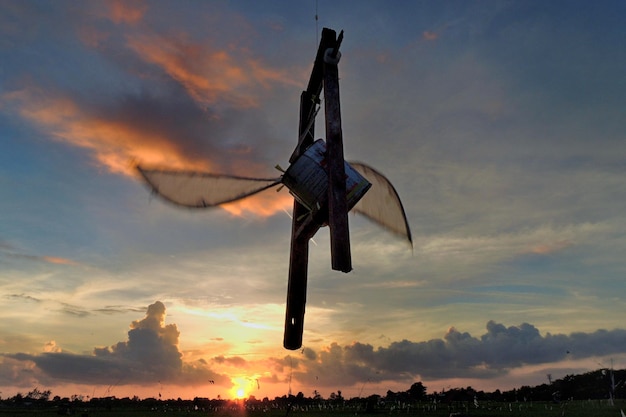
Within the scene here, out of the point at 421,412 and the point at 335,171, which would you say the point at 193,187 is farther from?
the point at 421,412

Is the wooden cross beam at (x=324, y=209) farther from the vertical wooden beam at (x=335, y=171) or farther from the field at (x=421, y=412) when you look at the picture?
the field at (x=421, y=412)

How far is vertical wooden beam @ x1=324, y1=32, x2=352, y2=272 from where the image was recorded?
4727 mm

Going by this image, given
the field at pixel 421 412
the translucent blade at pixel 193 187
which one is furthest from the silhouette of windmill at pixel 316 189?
the field at pixel 421 412

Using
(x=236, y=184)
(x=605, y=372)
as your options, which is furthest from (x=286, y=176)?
(x=605, y=372)

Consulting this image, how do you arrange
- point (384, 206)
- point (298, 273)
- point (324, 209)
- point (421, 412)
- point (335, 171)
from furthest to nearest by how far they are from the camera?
1. point (421, 412)
2. point (384, 206)
3. point (298, 273)
4. point (324, 209)
5. point (335, 171)

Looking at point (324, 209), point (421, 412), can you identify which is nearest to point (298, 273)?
point (324, 209)

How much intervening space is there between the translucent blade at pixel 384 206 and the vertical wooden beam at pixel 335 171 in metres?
1.06

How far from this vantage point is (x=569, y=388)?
440ft

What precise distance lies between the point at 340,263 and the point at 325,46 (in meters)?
2.42

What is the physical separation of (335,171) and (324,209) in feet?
1.52

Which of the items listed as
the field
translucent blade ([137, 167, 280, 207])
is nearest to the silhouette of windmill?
translucent blade ([137, 167, 280, 207])

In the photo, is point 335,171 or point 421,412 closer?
point 335,171

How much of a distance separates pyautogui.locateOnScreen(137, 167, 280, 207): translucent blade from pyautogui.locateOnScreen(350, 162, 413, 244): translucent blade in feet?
5.19

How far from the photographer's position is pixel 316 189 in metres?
5.36
